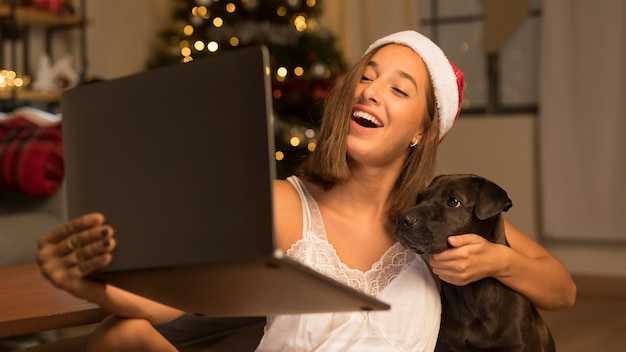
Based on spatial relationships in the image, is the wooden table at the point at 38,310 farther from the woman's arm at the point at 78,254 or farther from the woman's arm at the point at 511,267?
the woman's arm at the point at 511,267

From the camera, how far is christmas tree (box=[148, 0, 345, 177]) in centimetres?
484

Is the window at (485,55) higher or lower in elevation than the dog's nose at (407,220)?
higher

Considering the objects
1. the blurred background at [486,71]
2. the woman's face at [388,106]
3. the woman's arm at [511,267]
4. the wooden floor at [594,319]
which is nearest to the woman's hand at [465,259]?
the woman's arm at [511,267]

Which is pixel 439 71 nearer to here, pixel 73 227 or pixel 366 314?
pixel 366 314

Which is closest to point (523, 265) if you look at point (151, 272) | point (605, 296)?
point (151, 272)

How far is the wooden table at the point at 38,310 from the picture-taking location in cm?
155

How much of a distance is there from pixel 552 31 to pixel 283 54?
152cm

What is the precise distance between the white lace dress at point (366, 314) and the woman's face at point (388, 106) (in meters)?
0.17

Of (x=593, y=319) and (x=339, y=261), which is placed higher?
(x=339, y=261)

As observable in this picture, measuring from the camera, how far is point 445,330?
1637 millimetres

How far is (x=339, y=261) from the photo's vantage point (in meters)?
1.58

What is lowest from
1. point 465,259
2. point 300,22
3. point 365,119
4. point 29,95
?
point 465,259

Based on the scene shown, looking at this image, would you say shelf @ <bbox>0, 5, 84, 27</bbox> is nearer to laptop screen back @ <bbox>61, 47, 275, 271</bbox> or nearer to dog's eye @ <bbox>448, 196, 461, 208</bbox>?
dog's eye @ <bbox>448, 196, 461, 208</bbox>

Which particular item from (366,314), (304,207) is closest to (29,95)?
(304,207)
